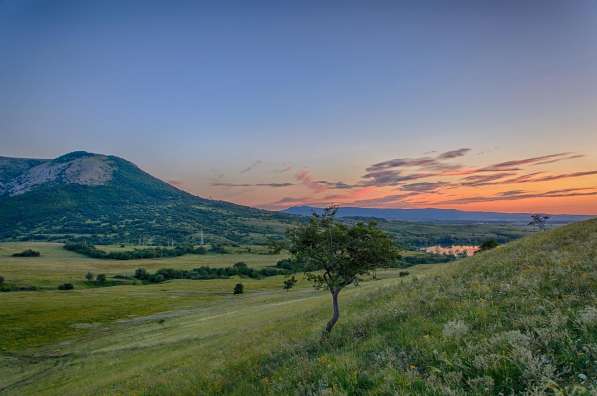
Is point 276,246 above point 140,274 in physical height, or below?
above

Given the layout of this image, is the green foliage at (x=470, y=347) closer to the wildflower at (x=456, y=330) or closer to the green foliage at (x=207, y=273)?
the wildflower at (x=456, y=330)

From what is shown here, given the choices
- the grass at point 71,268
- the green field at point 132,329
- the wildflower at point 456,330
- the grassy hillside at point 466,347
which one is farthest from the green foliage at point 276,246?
the grass at point 71,268

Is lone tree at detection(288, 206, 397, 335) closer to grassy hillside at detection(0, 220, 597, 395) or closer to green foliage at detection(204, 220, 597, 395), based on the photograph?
grassy hillside at detection(0, 220, 597, 395)

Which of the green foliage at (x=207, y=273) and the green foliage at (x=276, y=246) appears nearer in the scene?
the green foliage at (x=276, y=246)

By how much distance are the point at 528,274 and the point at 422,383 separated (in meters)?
10.1

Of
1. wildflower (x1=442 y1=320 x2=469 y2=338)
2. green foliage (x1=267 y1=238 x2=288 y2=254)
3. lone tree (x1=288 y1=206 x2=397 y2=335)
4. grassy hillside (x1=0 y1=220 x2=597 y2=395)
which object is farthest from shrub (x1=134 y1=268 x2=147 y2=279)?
wildflower (x1=442 y1=320 x2=469 y2=338)

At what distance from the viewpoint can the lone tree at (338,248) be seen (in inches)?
669

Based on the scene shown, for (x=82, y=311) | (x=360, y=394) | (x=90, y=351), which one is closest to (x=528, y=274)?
(x=360, y=394)

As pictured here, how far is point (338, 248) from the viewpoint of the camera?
17.2 metres

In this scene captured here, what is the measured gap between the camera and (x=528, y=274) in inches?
548

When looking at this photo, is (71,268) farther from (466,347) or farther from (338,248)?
(466,347)

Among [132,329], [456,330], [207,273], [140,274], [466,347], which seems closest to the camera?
[466,347]

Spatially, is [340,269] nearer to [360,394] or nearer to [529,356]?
[360,394]

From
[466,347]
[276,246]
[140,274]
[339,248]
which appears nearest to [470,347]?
[466,347]
